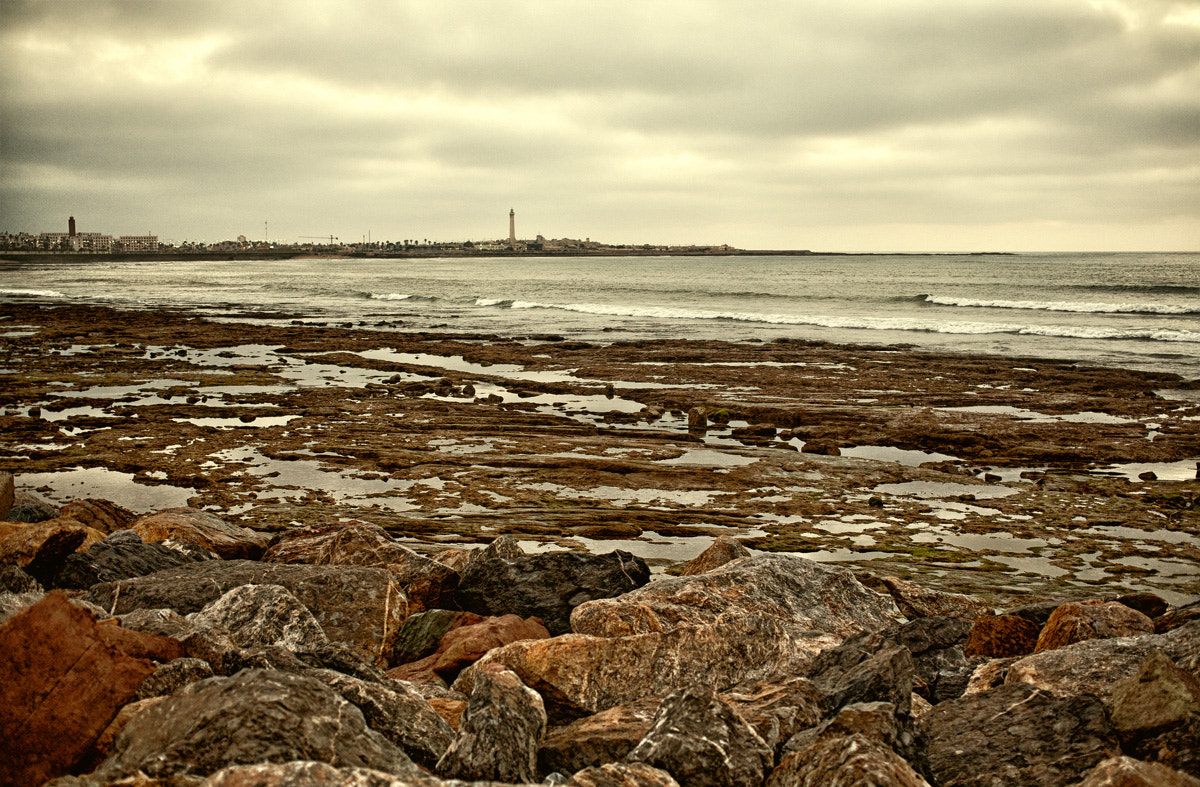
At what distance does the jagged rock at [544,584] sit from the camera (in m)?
6.79

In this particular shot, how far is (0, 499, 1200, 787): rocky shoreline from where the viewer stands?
12.0 feet

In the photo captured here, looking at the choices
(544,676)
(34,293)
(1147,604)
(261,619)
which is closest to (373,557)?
(261,619)

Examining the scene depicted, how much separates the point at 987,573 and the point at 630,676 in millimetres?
5920

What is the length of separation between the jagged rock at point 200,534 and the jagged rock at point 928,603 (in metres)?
6.03

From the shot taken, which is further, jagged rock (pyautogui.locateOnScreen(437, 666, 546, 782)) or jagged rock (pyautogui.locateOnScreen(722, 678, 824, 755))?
jagged rock (pyautogui.locateOnScreen(722, 678, 824, 755))

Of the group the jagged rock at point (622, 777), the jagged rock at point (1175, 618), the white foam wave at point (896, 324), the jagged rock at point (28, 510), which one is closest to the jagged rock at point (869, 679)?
the jagged rock at point (622, 777)

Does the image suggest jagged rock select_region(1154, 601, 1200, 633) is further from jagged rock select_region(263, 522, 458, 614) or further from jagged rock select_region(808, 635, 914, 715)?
jagged rock select_region(263, 522, 458, 614)

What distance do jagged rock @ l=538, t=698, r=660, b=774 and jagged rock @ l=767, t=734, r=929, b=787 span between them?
0.77 metres

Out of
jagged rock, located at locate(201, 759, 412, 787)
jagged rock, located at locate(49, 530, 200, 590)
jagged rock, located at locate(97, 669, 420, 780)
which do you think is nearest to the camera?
jagged rock, located at locate(201, 759, 412, 787)

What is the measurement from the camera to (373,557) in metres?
7.27

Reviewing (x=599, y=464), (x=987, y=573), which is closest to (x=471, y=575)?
(x=987, y=573)

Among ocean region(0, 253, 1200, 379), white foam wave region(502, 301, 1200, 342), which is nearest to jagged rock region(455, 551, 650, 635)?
ocean region(0, 253, 1200, 379)

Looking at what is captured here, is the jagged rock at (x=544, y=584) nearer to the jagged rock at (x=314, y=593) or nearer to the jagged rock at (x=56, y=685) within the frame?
the jagged rock at (x=314, y=593)

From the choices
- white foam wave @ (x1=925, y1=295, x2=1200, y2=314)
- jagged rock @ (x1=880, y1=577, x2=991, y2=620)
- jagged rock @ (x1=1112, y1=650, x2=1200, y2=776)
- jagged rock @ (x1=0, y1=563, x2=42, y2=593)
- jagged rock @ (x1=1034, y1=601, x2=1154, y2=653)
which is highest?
white foam wave @ (x1=925, y1=295, x2=1200, y2=314)
